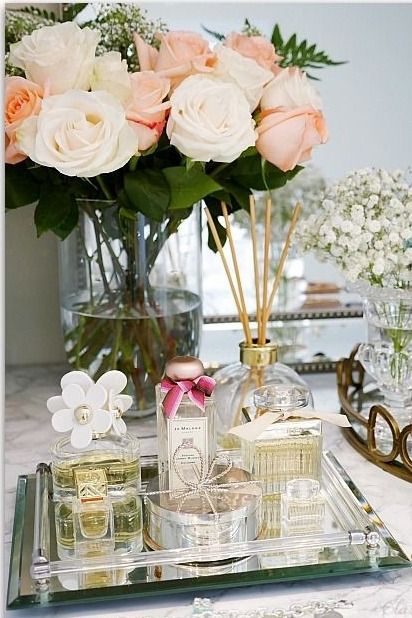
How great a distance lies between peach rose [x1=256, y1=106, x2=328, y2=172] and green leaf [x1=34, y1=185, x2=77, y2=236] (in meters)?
0.24

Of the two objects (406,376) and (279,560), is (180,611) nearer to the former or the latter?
(279,560)

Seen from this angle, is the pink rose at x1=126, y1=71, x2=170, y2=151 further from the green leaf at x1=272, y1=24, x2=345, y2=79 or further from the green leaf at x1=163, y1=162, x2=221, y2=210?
the green leaf at x1=272, y1=24, x2=345, y2=79

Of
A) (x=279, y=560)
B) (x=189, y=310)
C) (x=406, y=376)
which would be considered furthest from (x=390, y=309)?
(x=279, y=560)

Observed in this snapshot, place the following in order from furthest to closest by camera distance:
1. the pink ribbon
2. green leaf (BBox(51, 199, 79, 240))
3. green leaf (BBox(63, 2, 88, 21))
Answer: green leaf (BBox(63, 2, 88, 21)), green leaf (BBox(51, 199, 79, 240)), the pink ribbon

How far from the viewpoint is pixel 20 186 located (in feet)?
3.64

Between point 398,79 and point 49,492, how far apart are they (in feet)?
2.64

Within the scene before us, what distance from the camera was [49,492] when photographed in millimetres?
953

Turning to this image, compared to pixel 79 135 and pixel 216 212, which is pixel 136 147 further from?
pixel 216 212

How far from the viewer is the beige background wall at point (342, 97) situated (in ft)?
4.34

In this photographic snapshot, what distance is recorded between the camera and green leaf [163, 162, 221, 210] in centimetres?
106

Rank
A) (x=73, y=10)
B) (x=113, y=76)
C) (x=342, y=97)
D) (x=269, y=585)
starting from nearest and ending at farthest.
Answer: (x=269, y=585)
(x=113, y=76)
(x=73, y=10)
(x=342, y=97)

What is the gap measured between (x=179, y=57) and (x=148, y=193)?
0.16 meters

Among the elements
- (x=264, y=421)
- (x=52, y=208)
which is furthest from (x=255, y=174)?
(x=264, y=421)

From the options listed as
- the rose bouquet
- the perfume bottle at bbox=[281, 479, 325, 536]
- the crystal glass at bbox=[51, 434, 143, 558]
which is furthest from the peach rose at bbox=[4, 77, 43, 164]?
the perfume bottle at bbox=[281, 479, 325, 536]
